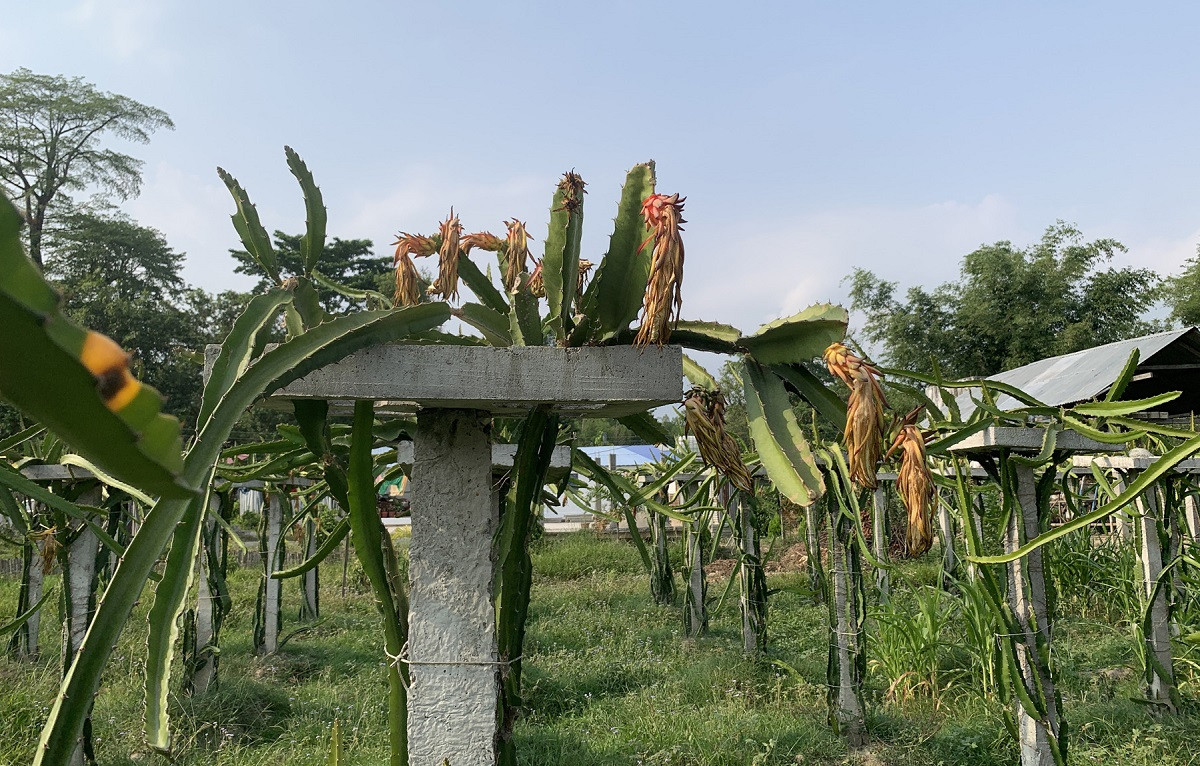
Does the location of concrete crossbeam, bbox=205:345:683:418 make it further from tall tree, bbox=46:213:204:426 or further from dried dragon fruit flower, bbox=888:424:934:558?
tall tree, bbox=46:213:204:426

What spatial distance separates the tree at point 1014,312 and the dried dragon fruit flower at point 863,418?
1675 centimetres

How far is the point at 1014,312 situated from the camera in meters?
17.4

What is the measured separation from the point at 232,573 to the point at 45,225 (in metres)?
17.6

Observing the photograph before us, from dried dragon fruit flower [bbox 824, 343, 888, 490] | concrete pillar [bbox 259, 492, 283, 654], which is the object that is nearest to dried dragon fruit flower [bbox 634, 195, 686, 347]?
dried dragon fruit flower [bbox 824, 343, 888, 490]

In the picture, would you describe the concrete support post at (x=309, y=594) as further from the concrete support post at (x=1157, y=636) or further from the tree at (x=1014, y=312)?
the tree at (x=1014, y=312)

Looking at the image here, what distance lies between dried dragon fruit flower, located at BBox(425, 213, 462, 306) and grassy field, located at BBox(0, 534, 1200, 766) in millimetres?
1881

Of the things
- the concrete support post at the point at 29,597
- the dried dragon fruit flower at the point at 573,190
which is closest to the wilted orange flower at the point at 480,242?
the dried dragon fruit flower at the point at 573,190

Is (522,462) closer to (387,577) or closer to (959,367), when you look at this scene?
(387,577)

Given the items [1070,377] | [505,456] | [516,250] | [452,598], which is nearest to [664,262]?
[516,250]

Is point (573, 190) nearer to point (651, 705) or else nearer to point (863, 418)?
point (863, 418)

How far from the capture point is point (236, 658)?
4945 mm

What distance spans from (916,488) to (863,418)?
Result: 0.11 meters

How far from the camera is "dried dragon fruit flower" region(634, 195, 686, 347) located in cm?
104

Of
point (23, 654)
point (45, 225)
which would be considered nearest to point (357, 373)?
point (23, 654)
